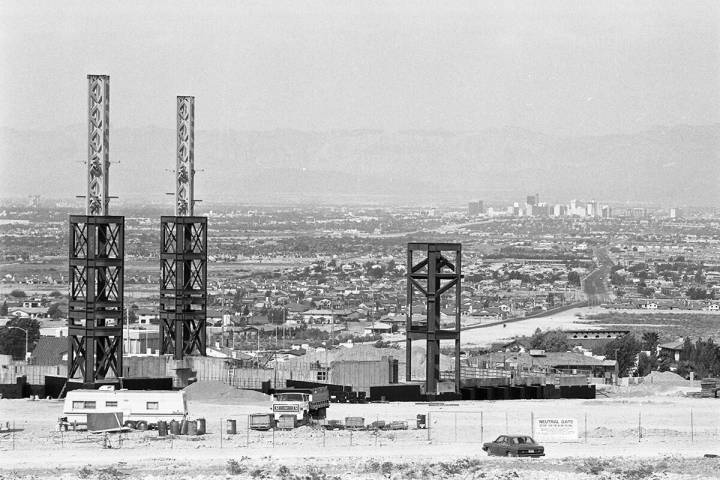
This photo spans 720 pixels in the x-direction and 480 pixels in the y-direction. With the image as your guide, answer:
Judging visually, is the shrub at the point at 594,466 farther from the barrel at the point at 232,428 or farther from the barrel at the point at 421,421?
the barrel at the point at 232,428

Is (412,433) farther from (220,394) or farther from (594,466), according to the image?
(220,394)

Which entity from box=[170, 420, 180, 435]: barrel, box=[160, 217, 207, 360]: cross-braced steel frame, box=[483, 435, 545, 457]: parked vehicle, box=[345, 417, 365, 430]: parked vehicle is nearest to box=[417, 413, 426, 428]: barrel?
box=[345, 417, 365, 430]: parked vehicle

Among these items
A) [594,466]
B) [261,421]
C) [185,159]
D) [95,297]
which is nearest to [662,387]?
[185,159]

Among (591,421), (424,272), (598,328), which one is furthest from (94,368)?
(598,328)

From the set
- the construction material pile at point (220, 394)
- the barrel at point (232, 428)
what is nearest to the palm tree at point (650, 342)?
the construction material pile at point (220, 394)

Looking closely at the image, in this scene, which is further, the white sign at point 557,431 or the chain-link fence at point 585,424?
the chain-link fence at point 585,424

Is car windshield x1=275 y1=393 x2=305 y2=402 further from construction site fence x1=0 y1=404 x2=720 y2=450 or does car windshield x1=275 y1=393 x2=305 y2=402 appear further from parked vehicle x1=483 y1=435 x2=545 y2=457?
parked vehicle x1=483 y1=435 x2=545 y2=457
